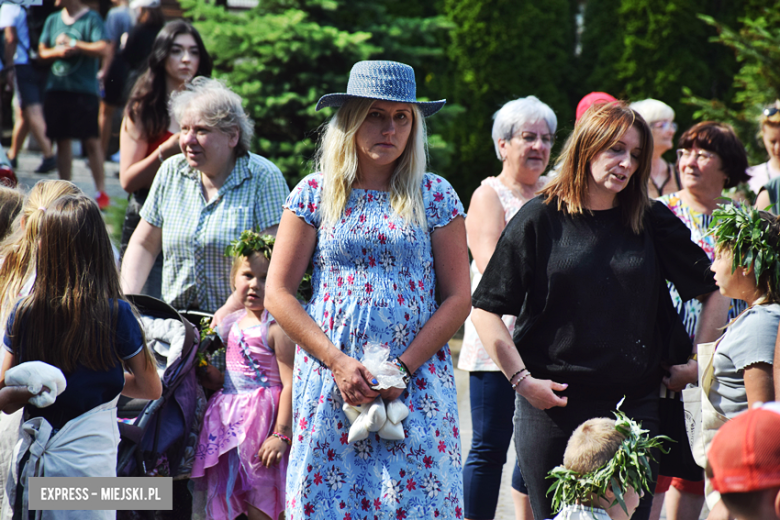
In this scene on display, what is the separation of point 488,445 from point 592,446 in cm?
125

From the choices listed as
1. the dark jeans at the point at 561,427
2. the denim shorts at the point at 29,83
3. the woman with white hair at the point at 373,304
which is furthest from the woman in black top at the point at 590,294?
the denim shorts at the point at 29,83

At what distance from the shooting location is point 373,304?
9.12ft

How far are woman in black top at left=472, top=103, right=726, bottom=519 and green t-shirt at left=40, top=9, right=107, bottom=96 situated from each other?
7213 millimetres

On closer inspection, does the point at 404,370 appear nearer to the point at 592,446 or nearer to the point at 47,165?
the point at 592,446

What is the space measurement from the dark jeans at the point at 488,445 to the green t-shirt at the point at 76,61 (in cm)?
687

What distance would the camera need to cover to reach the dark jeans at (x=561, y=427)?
2.97m

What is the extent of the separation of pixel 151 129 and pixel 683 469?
11.5 ft

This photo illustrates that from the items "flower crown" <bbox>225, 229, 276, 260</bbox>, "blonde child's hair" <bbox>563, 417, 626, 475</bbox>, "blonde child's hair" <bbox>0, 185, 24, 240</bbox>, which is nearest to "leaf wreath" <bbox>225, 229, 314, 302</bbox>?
"flower crown" <bbox>225, 229, 276, 260</bbox>

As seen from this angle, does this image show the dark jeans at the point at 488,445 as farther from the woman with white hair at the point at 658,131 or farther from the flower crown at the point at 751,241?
the woman with white hair at the point at 658,131

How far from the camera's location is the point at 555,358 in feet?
9.78

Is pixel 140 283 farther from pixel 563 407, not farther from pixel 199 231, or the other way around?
pixel 563 407

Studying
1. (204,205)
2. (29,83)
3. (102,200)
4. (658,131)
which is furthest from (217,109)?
(29,83)

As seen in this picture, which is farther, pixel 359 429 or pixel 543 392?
pixel 543 392

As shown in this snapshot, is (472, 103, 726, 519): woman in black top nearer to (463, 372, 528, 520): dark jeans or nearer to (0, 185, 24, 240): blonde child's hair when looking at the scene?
(463, 372, 528, 520): dark jeans
